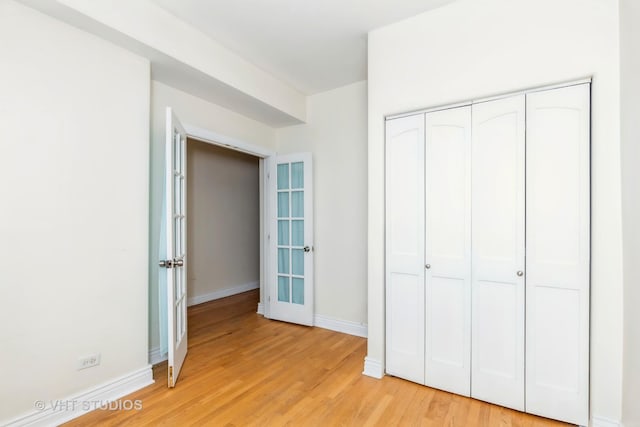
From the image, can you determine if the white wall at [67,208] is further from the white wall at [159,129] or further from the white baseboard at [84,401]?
the white wall at [159,129]

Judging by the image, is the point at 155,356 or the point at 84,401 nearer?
the point at 84,401

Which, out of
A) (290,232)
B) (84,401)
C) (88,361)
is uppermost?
(290,232)

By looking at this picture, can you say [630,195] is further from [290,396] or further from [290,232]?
[290,232]

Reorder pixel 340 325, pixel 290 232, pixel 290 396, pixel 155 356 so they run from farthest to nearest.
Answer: pixel 290 232, pixel 340 325, pixel 155 356, pixel 290 396

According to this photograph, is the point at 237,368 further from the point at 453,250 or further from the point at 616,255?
the point at 616,255

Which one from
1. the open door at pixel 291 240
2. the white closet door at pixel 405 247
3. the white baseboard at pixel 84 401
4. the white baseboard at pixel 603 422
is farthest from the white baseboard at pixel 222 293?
the white baseboard at pixel 603 422

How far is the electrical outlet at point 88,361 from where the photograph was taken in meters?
2.06

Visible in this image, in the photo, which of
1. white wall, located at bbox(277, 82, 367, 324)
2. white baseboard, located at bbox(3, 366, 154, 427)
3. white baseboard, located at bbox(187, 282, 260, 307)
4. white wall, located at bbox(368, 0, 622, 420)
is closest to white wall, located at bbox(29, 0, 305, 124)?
white wall, located at bbox(277, 82, 367, 324)

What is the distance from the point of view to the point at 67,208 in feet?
6.66

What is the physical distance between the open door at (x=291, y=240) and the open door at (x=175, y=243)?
134cm

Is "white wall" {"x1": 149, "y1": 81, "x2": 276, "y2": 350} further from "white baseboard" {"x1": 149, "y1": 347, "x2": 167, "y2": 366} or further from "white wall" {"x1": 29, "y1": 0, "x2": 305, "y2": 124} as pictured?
"white wall" {"x1": 29, "y1": 0, "x2": 305, "y2": 124}

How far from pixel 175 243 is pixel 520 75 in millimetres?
2834

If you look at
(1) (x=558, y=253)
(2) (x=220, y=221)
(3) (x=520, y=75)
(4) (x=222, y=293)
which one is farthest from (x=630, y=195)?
(4) (x=222, y=293)

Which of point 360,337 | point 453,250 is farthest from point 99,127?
point 360,337
